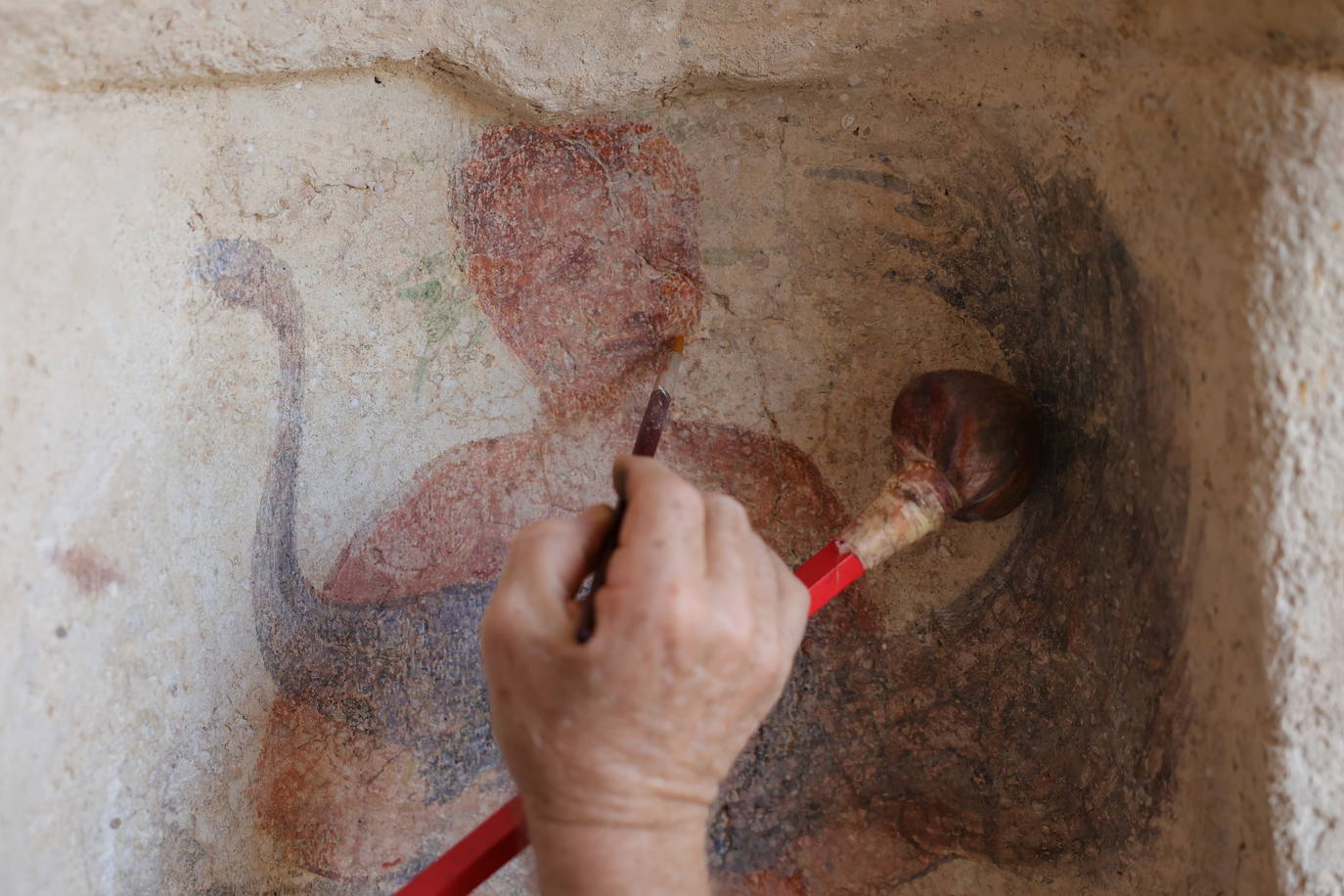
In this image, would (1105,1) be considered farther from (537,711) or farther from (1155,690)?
(537,711)

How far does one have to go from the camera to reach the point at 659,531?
0.78 meters

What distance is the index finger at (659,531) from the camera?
0.76m

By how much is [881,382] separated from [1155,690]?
458mm

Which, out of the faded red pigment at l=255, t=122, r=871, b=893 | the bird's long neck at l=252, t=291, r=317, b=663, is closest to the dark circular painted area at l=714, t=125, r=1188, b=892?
the faded red pigment at l=255, t=122, r=871, b=893

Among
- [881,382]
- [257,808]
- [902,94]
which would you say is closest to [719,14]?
[902,94]

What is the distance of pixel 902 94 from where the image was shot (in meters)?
1.12

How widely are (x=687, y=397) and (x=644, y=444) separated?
20 cm

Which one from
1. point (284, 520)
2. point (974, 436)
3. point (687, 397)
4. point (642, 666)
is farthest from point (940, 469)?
point (284, 520)

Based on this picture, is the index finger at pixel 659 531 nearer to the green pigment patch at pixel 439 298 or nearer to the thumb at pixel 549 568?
the thumb at pixel 549 568

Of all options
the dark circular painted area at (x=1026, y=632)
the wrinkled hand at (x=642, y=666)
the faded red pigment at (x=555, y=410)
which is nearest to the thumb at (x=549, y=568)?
the wrinkled hand at (x=642, y=666)

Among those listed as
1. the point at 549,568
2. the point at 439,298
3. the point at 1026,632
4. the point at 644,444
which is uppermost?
the point at 439,298

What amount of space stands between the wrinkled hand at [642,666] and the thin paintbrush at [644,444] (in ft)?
0.05

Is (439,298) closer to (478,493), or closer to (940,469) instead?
(478,493)

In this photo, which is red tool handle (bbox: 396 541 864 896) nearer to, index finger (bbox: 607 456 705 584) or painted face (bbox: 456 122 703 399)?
index finger (bbox: 607 456 705 584)
